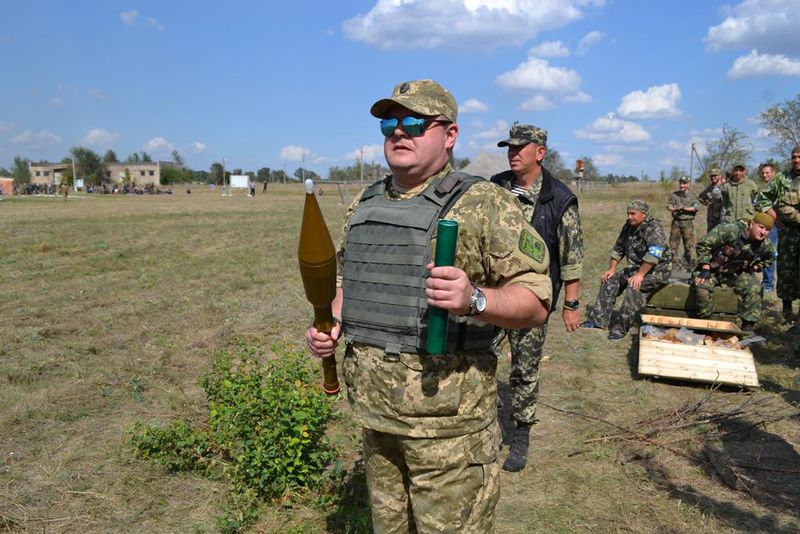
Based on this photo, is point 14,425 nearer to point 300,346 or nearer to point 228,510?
point 228,510

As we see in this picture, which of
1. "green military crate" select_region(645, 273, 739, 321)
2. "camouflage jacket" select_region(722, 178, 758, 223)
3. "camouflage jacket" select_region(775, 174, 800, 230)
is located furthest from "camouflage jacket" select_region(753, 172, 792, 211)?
"camouflage jacket" select_region(722, 178, 758, 223)

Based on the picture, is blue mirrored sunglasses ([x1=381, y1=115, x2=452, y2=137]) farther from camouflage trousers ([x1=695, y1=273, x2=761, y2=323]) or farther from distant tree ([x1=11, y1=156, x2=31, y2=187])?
distant tree ([x1=11, y1=156, x2=31, y2=187])

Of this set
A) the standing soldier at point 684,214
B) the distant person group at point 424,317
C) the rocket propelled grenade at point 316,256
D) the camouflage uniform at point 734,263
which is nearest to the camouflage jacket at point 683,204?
the standing soldier at point 684,214

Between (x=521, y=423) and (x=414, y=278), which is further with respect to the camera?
(x=521, y=423)

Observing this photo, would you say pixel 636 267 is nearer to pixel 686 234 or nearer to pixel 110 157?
pixel 686 234

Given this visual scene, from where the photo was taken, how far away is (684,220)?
40.2ft

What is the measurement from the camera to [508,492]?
13.0 ft

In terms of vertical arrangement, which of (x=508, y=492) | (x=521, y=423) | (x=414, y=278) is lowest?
(x=508, y=492)

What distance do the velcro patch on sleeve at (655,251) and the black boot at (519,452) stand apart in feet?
12.6

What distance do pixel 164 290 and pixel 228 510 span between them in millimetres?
7423

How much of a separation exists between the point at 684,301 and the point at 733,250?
85 cm

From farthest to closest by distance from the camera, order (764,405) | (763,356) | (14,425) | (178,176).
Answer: (178,176) → (763,356) → (764,405) → (14,425)

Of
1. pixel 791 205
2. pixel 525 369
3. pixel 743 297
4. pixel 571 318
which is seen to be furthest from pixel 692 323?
pixel 525 369

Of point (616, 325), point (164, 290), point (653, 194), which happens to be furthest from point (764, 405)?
point (653, 194)
